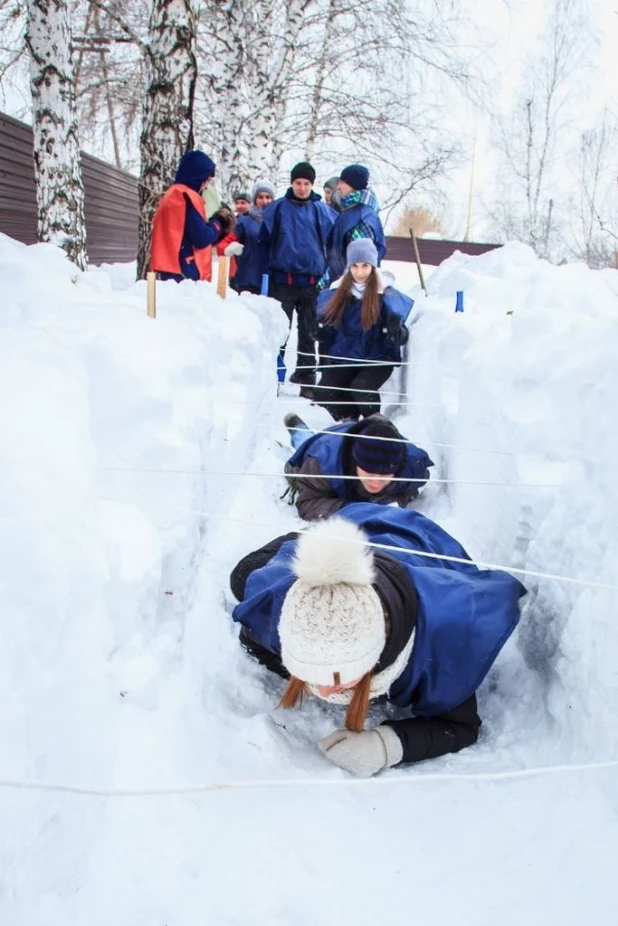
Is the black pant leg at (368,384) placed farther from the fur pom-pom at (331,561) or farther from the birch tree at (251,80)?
the birch tree at (251,80)

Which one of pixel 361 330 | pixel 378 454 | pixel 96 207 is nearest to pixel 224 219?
pixel 361 330

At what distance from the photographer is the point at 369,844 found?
1544mm

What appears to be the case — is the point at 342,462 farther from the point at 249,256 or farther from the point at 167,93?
the point at 249,256

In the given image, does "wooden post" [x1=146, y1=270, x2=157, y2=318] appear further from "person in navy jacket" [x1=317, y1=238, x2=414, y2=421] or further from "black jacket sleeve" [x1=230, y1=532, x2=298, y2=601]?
"person in navy jacket" [x1=317, y1=238, x2=414, y2=421]

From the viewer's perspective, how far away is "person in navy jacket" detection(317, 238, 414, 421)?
4629 mm

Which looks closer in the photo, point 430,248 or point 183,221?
point 183,221

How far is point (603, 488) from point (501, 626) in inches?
16.5

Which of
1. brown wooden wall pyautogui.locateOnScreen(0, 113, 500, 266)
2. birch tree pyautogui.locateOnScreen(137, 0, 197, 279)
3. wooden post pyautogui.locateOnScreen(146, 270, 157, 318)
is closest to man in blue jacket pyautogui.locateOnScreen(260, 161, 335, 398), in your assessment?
birch tree pyautogui.locateOnScreen(137, 0, 197, 279)

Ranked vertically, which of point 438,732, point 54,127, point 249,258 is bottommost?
point 438,732

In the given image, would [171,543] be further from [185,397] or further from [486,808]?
[486,808]

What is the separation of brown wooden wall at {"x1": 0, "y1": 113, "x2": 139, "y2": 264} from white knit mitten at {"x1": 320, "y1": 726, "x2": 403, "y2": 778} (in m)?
6.75

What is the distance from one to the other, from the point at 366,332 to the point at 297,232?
1.13 metres

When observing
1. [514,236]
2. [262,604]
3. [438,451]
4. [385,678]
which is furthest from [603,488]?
[514,236]

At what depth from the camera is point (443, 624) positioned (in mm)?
1849
